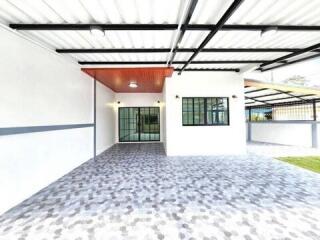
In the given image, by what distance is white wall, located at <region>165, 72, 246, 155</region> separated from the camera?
609 cm

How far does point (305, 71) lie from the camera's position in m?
5.69

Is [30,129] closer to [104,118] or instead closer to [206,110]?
[104,118]

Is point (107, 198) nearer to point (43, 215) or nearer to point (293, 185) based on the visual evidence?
point (43, 215)

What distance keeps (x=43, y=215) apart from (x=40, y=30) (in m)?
2.99

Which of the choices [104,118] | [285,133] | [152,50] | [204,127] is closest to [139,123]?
[104,118]

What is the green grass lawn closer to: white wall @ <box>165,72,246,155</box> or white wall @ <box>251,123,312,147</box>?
white wall @ <box>165,72,246,155</box>

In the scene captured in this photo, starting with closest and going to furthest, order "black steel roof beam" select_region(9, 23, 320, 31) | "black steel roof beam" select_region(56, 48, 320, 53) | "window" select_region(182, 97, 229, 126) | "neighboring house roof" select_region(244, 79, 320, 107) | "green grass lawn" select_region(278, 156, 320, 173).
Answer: "black steel roof beam" select_region(9, 23, 320, 31), "black steel roof beam" select_region(56, 48, 320, 53), "green grass lawn" select_region(278, 156, 320, 173), "window" select_region(182, 97, 229, 126), "neighboring house roof" select_region(244, 79, 320, 107)

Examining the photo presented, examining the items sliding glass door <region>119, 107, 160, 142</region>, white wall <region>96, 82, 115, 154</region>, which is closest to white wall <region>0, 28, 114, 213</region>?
white wall <region>96, 82, 115, 154</region>

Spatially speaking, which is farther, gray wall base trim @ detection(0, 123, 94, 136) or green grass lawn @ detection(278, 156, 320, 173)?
green grass lawn @ detection(278, 156, 320, 173)

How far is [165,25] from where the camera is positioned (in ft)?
9.54

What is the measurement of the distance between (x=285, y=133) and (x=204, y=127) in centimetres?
518

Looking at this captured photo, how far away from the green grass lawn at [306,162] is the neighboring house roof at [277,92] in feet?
8.86

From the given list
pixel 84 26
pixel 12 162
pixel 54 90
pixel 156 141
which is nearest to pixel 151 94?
pixel 156 141

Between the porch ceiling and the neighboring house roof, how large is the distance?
7.39 ft
